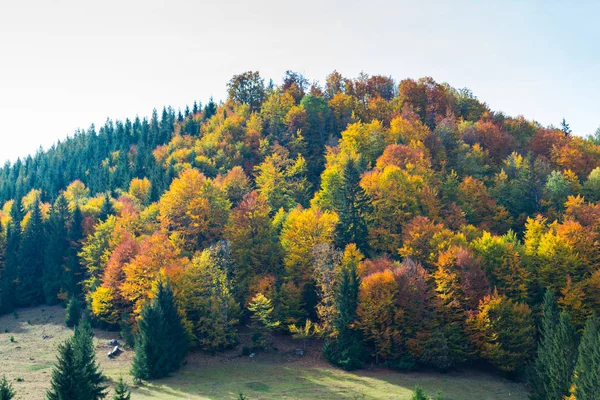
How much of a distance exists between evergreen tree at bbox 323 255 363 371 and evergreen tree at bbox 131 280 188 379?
17104mm

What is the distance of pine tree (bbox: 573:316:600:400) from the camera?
4297 centimetres

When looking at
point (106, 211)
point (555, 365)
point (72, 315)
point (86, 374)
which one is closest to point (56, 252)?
point (106, 211)

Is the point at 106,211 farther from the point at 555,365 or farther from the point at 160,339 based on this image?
the point at 555,365

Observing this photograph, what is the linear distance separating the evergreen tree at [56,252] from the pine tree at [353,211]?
159 feet

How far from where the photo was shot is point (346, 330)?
209 feet

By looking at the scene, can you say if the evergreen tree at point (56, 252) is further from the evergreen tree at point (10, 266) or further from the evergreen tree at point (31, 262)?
the evergreen tree at point (10, 266)

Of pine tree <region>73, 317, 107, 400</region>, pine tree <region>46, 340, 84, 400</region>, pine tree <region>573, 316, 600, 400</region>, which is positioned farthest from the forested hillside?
pine tree <region>46, 340, 84, 400</region>

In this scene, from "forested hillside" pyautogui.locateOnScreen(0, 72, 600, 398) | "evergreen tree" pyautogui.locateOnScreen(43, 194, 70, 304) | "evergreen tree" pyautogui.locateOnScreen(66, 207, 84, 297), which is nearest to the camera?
"forested hillside" pyautogui.locateOnScreen(0, 72, 600, 398)

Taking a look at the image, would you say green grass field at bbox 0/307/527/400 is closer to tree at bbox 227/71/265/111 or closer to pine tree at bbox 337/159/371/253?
pine tree at bbox 337/159/371/253

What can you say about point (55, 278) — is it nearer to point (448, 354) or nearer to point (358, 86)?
point (448, 354)

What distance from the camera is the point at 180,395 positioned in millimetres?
50875

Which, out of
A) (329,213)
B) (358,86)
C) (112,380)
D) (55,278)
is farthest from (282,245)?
(358,86)

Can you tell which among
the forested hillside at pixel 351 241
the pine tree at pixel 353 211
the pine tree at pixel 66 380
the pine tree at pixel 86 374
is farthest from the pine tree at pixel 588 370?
the pine tree at pixel 66 380

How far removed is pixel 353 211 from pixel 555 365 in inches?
1423
